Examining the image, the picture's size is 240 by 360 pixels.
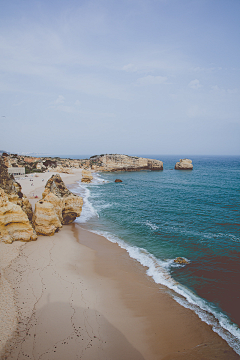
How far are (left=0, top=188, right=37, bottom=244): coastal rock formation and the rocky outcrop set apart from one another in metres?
1.18

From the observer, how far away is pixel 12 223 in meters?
13.0

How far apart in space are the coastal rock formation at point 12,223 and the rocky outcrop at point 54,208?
1178mm

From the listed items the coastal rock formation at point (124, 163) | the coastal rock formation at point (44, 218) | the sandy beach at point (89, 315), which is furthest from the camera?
the coastal rock formation at point (124, 163)

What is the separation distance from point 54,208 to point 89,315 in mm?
9537

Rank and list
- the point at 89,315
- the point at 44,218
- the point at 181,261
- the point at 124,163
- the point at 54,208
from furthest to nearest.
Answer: the point at 124,163 → the point at 54,208 → the point at 44,218 → the point at 181,261 → the point at 89,315

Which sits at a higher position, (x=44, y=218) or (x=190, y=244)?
(x=44, y=218)

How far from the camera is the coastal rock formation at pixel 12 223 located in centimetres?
1235

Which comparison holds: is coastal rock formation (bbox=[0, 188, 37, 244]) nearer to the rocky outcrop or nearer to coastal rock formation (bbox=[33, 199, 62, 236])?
coastal rock formation (bbox=[33, 199, 62, 236])

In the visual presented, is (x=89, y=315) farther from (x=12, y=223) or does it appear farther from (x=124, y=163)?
(x=124, y=163)

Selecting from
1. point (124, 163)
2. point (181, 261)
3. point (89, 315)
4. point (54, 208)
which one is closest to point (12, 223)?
point (54, 208)

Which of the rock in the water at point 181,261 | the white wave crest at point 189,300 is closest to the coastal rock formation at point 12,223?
the white wave crest at point 189,300

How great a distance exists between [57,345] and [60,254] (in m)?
6.64

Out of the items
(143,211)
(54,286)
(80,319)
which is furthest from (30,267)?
(143,211)

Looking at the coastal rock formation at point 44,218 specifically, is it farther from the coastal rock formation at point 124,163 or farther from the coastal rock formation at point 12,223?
the coastal rock formation at point 124,163
